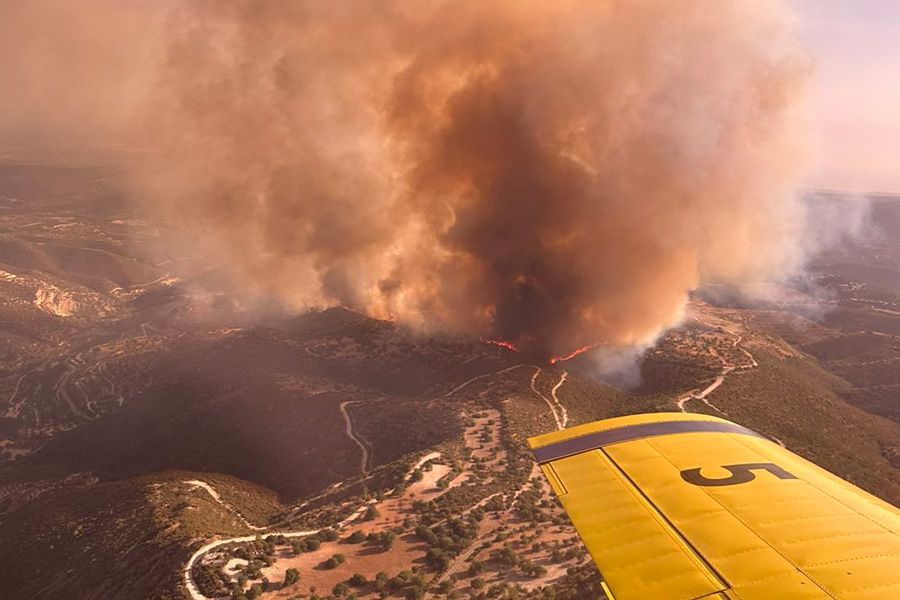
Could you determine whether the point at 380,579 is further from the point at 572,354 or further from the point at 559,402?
the point at 572,354

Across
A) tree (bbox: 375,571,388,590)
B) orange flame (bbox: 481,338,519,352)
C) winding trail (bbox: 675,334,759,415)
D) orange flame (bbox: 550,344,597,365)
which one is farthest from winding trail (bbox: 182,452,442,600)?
winding trail (bbox: 675,334,759,415)

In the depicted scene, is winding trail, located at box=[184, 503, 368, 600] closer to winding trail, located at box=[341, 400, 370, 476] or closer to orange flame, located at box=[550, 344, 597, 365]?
winding trail, located at box=[341, 400, 370, 476]

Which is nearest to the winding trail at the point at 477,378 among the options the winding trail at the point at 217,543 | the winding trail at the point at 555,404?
the winding trail at the point at 555,404

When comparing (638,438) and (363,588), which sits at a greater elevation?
(638,438)

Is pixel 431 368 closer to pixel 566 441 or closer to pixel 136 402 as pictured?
pixel 136 402

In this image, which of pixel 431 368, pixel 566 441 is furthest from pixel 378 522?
pixel 431 368

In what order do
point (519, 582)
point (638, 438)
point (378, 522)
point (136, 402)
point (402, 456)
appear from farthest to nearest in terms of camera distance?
point (136, 402) → point (402, 456) → point (378, 522) → point (519, 582) → point (638, 438)

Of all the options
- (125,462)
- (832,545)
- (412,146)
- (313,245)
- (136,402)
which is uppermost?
(412,146)
